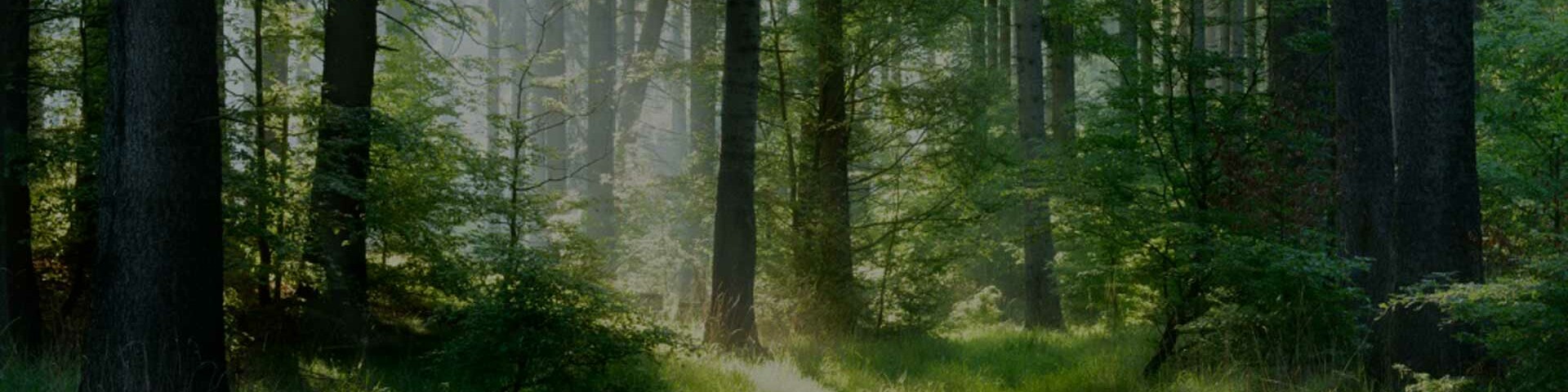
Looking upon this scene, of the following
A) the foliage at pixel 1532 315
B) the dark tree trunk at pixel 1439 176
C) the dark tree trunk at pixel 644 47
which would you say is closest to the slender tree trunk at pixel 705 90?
the dark tree trunk at pixel 644 47

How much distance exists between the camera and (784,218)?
13.4m

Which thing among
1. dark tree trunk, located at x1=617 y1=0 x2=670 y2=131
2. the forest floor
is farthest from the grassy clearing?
dark tree trunk, located at x1=617 y1=0 x2=670 y2=131

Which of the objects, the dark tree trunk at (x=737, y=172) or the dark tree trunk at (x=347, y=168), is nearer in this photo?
the dark tree trunk at (x=347, y=168)

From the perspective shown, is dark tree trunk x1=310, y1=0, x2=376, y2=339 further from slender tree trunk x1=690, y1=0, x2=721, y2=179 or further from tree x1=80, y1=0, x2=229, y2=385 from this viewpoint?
slender tree trunk x1=690, y1=0, x2=721, y2=179

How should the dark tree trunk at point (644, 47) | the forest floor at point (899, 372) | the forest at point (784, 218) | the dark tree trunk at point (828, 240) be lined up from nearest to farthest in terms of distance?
the forest at point (784, 218), the forest floor at point (899, 372), the dark tree trunk at point (828, 240), the dark tree trunk at point (644, 47)

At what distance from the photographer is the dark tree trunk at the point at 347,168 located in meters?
9.34

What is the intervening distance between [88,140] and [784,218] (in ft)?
24.3

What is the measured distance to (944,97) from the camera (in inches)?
520

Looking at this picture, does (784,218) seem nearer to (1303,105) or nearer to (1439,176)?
(1303,105)

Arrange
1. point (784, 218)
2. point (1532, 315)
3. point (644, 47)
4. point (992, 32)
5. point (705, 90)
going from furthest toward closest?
point (644, 47)
point (992, 32)
point (705, 90)
point (784, 218)
point (1532, 315)

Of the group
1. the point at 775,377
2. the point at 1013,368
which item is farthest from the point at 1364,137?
the point at 775,377

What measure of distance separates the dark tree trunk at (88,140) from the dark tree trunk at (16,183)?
367 mm

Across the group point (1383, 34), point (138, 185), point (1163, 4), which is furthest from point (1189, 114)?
point (138, 185)

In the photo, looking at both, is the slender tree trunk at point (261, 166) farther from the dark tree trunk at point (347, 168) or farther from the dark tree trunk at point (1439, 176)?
the dark tree trunk at point (1439, 176)
